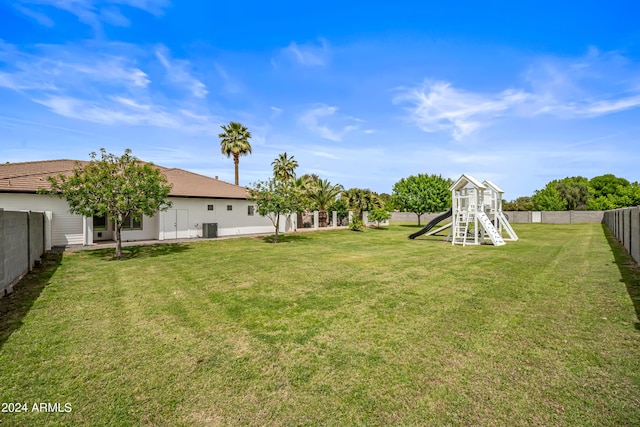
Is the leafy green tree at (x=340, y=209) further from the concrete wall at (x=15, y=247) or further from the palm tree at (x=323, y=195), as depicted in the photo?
the concrete wall at (x=15, y=247)

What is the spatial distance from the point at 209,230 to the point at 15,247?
12.5m

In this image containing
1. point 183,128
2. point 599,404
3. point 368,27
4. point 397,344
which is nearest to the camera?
point 599,404

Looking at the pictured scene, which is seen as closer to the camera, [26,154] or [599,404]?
[599,404]

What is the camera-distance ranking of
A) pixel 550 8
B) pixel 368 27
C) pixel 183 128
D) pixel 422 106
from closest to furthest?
1. pixel 550 8
2. pixel 368 27
3. pixel 422 106
4. pixel 183 128

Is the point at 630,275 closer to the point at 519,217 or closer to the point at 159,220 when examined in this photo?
the point at 159,220

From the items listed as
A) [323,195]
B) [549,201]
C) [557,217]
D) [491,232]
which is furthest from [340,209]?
[549,201]

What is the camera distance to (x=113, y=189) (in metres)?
12.1

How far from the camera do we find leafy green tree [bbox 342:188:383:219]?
Answer: 3575 cm

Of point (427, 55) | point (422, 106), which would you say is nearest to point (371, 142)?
point (422, 106)

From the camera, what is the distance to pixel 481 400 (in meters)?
3.01

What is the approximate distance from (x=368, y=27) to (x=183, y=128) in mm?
14012

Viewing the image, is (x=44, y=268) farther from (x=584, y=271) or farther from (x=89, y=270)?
(x=584, y=271)

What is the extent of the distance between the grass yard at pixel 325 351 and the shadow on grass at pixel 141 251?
447 cm

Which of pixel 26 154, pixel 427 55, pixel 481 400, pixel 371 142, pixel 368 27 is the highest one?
pixel 368 27
